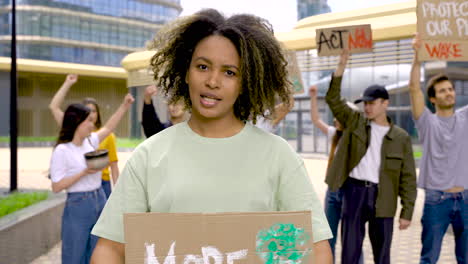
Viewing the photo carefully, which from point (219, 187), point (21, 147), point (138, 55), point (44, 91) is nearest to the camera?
point (219, 187)

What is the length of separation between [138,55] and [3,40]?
16444 millimetres

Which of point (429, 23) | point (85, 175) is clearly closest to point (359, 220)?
point (429, 23)

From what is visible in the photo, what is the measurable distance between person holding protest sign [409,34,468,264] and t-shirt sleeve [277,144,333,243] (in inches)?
101

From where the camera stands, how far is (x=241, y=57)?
1.55 m

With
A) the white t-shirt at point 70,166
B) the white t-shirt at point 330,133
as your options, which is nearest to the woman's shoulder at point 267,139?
the white t-shirt at point 70,166

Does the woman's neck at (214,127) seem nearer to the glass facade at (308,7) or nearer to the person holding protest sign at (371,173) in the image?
the person holding protest sign at (371,173)

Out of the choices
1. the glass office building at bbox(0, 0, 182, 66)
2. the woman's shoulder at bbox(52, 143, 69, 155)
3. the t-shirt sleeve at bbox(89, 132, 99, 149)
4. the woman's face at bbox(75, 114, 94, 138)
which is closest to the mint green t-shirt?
the woman's shoulder at bbox(52, 143, 69, 155)

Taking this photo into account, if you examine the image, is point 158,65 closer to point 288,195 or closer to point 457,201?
point 288,195

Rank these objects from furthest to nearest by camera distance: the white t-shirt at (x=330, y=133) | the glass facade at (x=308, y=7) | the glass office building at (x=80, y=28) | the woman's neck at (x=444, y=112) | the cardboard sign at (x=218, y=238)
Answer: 1. the glass office building at (x=80, y=28)
2. the glass facade at (x=308, y=7)
3. the white t-shirt at (x=330, y=133)
4. the woman's neck at (x=444, y=112)
5. the cardboard sign at (x=218, y=238)

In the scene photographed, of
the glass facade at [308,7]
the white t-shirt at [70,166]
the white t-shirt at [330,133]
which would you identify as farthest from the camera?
the glass facade at [308,7]

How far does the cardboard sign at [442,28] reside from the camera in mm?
3652

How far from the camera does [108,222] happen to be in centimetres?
146

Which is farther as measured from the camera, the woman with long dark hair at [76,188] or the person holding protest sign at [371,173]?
the person holding protest sign at [371,173]

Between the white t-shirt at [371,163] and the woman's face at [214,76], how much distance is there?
262cm
